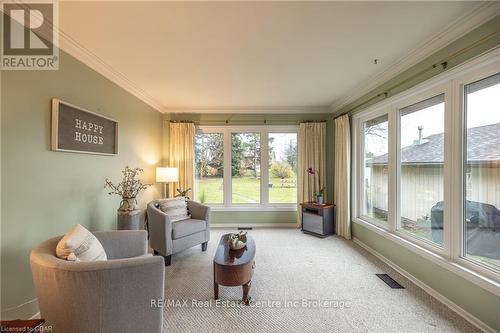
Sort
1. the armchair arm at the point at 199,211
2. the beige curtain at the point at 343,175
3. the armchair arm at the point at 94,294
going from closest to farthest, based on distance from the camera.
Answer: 1. the armchair arm at the point at 94,294
2. the armchair arm at the point at 199,211
3. the beige curtain at the point at 343,175

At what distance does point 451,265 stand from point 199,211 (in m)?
3.08

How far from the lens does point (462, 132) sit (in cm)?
198

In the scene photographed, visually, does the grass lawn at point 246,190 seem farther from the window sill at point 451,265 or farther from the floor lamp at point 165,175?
the window sill at point 451,265

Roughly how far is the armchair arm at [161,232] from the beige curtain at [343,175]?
9.79 ft

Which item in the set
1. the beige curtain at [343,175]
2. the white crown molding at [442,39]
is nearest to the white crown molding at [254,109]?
the beige curtain at [343,175]

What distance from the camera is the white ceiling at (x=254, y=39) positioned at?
171cm

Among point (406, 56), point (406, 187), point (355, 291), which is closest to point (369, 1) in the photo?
point (406, 56)

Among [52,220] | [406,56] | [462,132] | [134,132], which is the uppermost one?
[406,56]

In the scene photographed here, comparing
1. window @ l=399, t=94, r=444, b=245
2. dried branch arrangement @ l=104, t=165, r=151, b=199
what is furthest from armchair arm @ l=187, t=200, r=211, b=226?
window @ l=399, t=94, r=444, b=245

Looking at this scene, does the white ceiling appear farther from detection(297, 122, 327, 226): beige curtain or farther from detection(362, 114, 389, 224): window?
detection(297, 122, 327, 226): beige curtain

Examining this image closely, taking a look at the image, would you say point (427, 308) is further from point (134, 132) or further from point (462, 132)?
point (134, 132)

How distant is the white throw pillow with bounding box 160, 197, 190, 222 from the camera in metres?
3.30

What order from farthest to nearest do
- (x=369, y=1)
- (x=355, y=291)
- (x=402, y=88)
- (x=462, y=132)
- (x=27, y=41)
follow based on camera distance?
(x=402, y=88) < (x=355, y=291) < (x=462, y=132) < (x=27, y=41) < (x=369, y=1)

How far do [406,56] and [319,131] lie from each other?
7.26 ft
